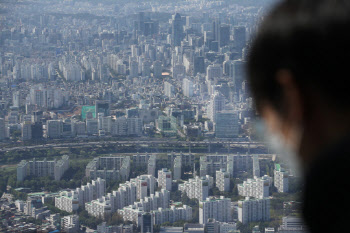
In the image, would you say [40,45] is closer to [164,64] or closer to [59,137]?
[164,64]

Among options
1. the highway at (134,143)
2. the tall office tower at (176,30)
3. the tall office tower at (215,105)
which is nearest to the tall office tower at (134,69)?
the tall office tower at (176,30)

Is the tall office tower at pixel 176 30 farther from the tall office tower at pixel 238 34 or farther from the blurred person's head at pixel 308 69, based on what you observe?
the blurred person's head at pixel 308 69

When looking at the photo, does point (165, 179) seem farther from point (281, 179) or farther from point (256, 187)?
point (281, 179)

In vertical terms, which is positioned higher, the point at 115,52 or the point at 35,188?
the point at 115,52

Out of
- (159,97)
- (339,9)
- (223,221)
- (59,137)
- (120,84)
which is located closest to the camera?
(339,9)

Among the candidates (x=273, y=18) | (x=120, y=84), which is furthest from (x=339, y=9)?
(x=120, y=84)

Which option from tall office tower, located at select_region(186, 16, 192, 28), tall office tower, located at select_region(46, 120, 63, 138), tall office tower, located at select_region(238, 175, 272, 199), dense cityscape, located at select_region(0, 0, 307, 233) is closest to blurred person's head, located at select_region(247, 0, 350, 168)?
dense cityscape, located at select_region(0, 0, 307, 233)

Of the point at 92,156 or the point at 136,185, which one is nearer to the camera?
the point at 136,185

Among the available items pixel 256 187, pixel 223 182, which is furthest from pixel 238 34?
pixel 256 187
